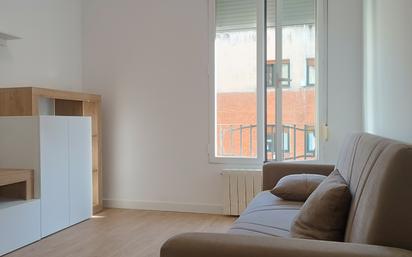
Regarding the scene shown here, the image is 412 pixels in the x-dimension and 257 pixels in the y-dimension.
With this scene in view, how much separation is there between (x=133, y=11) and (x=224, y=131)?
179 centimetres

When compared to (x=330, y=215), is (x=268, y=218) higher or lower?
lower

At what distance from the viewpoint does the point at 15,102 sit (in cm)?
333

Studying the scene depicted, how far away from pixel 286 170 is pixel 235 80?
157 centimetres

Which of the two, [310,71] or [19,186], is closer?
[19,186]

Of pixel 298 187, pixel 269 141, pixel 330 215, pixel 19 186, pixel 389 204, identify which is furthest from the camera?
pixel 269 141

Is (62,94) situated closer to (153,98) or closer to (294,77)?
(153,98)

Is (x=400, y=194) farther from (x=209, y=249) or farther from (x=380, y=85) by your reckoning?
(x=380, y=85)

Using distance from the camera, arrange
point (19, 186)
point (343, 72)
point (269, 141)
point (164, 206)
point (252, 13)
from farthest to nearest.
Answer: point (164, 206)
point (252, 13)
point (269, 141)
point (343, 72)
point (19, 186)

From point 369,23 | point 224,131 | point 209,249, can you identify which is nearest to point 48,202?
point 224,131

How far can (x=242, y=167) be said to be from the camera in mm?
4098

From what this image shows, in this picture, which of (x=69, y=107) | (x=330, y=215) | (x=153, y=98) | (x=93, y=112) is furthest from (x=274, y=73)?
(x=330, y=215)

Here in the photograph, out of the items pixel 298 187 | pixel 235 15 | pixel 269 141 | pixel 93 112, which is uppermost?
pixel 235 15

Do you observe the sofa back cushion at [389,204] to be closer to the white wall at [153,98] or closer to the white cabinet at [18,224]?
the white cabinet at [18,224]

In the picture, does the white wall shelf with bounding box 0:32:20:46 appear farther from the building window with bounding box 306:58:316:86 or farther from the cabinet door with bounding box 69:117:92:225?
the building window with bounding box 306:58:316:86
